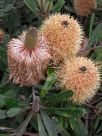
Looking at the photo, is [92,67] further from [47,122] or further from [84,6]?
[84,6]

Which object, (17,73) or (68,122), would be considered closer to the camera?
(17,73)

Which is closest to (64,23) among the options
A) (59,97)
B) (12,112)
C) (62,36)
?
(62,36)

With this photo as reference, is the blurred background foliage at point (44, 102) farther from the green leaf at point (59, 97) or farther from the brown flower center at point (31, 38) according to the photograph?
the brown flower center at point (31, 38)

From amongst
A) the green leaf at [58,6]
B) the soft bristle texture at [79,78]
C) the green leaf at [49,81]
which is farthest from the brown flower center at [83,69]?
the green leaf at [58,6]

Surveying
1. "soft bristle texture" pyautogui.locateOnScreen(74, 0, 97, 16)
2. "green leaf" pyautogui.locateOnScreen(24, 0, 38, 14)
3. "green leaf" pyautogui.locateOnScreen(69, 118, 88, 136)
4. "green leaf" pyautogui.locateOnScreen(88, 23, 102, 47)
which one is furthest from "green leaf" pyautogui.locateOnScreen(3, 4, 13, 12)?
"green leaf" pyautogui.locateOnScreen(69, 118, 88, 136)

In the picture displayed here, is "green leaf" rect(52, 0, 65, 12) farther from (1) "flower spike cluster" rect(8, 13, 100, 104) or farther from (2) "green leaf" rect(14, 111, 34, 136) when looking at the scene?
(2) "green leaf" rect(14, 111, 34, 136)

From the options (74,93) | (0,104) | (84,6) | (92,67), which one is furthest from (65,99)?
(84,6)

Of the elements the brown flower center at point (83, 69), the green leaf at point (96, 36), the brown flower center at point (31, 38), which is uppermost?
the green leaf at point (96, 36)
